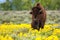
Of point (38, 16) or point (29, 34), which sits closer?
point (29, 34)

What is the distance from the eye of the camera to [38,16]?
13.9 meters

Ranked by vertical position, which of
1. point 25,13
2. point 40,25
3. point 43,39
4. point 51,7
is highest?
point 43,39

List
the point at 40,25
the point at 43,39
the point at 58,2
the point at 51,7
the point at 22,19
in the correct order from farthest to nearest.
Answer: the point at 51,7 → the point at 58,2 → the point at 22,19 → the point at 40,25 → the point at 43,39

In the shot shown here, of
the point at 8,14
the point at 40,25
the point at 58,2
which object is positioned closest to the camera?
the point at 40,25

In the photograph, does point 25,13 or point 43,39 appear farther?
point 25,13

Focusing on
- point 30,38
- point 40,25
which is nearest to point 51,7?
point 40,25

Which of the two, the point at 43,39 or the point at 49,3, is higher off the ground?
the point at 43,39

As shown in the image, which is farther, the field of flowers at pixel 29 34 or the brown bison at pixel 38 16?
the brown bison at pixel 38 16

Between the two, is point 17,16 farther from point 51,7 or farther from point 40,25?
point 51,7

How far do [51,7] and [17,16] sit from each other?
80.8 ft

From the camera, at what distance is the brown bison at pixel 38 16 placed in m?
13.6

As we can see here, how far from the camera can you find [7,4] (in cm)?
5025

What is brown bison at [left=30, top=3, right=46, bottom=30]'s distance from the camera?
1359 centimetres

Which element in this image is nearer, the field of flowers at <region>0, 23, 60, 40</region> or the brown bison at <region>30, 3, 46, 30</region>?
the field of flowers at <region>0, 23, 60, 40</region>
